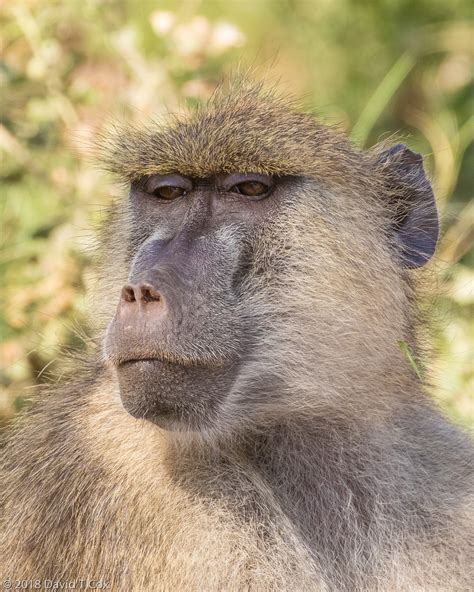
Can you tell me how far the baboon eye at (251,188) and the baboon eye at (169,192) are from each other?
9.2 inches

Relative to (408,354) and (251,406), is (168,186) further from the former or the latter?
(408,354)

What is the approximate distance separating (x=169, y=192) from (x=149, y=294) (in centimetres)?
79

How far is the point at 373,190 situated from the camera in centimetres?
381

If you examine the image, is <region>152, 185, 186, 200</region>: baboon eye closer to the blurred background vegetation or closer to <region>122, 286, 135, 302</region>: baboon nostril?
<region>122, 286, 135, 302</region>: baboon nostril

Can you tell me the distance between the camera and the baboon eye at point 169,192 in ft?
12.4

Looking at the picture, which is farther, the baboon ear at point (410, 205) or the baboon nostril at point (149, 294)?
the baboon ear at point (410, 205)

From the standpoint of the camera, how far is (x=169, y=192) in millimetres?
3803

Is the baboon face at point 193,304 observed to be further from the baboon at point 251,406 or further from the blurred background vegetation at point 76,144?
the blurred background vegetation at point 76,144

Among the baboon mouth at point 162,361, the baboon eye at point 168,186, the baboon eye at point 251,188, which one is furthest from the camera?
the baboon eye at point 168,186

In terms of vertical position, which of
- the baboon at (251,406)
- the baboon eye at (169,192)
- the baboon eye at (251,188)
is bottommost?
the baboon at (251,406)

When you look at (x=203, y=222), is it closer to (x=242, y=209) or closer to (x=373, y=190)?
(x=242, y=209)

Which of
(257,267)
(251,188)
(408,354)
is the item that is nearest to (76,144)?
(251,188)

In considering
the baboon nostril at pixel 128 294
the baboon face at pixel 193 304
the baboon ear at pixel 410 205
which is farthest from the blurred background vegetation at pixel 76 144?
the baboon nostril at pixel 128 294

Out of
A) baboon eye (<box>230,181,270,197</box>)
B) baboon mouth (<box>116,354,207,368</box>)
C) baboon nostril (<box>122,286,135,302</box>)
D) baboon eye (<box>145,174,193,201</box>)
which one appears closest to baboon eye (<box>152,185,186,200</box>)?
baboon eye (<box>145,174,193,201</box>)
